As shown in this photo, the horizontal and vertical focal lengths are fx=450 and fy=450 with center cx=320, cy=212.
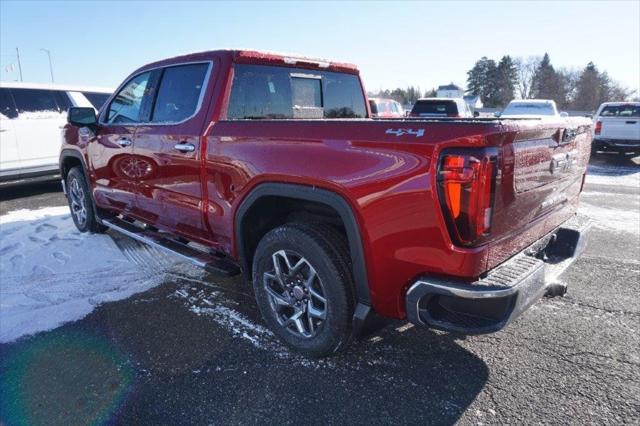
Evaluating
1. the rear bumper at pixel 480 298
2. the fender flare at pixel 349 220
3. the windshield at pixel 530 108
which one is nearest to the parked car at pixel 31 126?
the fender flare at pixel 349 220

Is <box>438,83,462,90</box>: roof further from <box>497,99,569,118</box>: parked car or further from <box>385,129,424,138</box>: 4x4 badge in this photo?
<box>385,129,424,138</box>: 4x4 badge

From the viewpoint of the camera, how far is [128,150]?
4148mm

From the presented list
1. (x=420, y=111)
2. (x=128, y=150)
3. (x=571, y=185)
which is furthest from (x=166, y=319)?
A: (x=420, y=111)

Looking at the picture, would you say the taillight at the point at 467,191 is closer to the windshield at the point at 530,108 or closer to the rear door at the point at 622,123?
the rear door at the point at 622,123

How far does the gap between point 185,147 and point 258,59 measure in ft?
2.88

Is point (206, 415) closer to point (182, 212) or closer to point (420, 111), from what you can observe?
point (182, 212)

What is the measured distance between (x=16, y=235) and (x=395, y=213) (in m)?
5.20

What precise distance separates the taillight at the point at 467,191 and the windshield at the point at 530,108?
52.5ft

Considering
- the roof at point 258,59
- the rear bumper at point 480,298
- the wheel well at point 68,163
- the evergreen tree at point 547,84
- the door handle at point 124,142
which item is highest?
the evergreen tree at point 547,84

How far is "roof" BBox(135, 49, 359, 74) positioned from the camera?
11.0ft

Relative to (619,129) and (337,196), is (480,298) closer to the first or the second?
(337,196)

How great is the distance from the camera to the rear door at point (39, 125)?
25.4 ft

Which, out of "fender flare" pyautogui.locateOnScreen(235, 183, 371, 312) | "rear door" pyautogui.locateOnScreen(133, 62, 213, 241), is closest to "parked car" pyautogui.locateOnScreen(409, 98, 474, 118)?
"rear door" pyautogui.locateOnScreen(133, 62, 213, 241)

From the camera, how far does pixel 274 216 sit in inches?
123
